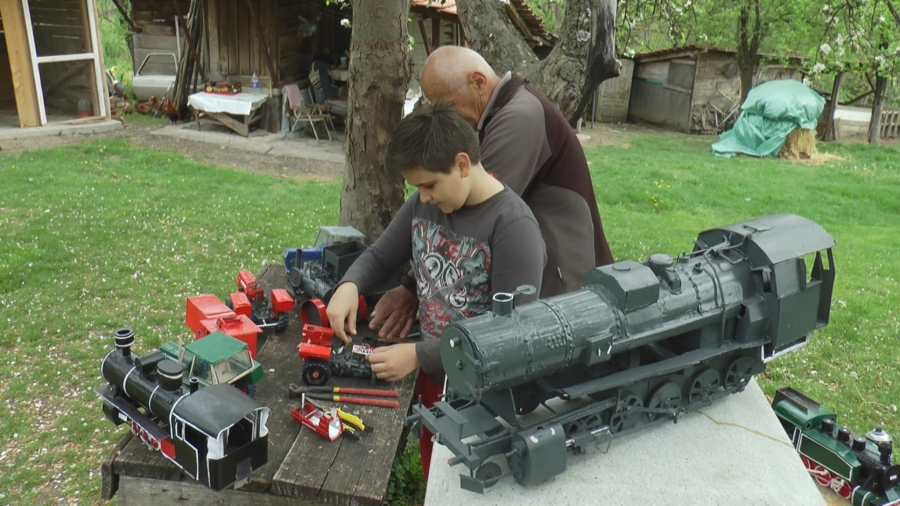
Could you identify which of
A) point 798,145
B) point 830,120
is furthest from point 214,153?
point 830,120

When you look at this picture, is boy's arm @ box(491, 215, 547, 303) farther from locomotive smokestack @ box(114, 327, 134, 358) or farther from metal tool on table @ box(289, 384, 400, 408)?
locomotive smokestack @ box(114, 327, 134, 358)

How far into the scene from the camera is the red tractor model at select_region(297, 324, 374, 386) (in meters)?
2.80

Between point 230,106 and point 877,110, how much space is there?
53.5 ft

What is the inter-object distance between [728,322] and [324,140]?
1275 centimetres

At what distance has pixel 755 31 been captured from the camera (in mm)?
19875

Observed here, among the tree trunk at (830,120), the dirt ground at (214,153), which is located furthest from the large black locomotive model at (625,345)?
the tree trunk at (830,120)

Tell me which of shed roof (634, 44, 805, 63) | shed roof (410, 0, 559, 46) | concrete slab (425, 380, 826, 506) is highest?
shed roof (410, 0, 559, 46)

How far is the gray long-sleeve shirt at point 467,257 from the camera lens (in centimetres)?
265

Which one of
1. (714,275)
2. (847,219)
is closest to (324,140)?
(847,219)

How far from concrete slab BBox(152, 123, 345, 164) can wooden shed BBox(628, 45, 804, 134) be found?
11718mm

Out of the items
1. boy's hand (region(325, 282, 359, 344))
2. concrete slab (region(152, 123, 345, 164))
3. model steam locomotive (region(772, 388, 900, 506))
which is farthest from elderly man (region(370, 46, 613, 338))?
concrete slab (region(152, 123, 345, 164))

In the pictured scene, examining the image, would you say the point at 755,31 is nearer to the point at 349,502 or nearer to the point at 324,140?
the point at 324,140

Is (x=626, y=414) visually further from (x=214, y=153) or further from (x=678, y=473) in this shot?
(x=214, y=153)

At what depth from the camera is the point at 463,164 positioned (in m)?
2.59
